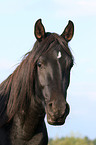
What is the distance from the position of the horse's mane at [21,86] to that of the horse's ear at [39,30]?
11 cm

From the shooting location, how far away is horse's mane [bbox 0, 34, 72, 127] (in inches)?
208

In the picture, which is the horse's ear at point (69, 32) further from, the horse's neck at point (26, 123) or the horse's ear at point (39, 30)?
the horse's neck at point (26, 123)

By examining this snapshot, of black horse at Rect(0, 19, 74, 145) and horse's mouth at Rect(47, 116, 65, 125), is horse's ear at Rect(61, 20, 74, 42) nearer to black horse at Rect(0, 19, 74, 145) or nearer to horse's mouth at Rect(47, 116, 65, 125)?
black horse at Rect(0, 19, 74, 145)

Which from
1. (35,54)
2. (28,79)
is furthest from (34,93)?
(35,54)

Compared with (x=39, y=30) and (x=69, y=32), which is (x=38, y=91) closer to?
(x=39, y=30)

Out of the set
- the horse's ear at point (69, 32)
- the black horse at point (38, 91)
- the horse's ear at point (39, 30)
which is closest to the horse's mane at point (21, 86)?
the black horse at point (38, 91)

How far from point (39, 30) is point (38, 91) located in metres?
1.18

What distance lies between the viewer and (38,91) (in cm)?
522

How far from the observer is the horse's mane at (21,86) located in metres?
5.29

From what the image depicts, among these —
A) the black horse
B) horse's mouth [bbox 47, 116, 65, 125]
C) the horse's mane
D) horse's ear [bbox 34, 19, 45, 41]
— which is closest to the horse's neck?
the black horse

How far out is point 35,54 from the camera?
5281 millimetres

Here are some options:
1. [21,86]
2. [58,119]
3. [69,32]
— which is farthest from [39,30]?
[58,119]

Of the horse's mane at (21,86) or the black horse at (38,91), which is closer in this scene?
the black horse at (38,91)

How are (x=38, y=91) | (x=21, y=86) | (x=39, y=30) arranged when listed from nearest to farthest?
(x=38, y=91) < (x=39, y=30) < (x=21, y=86)
